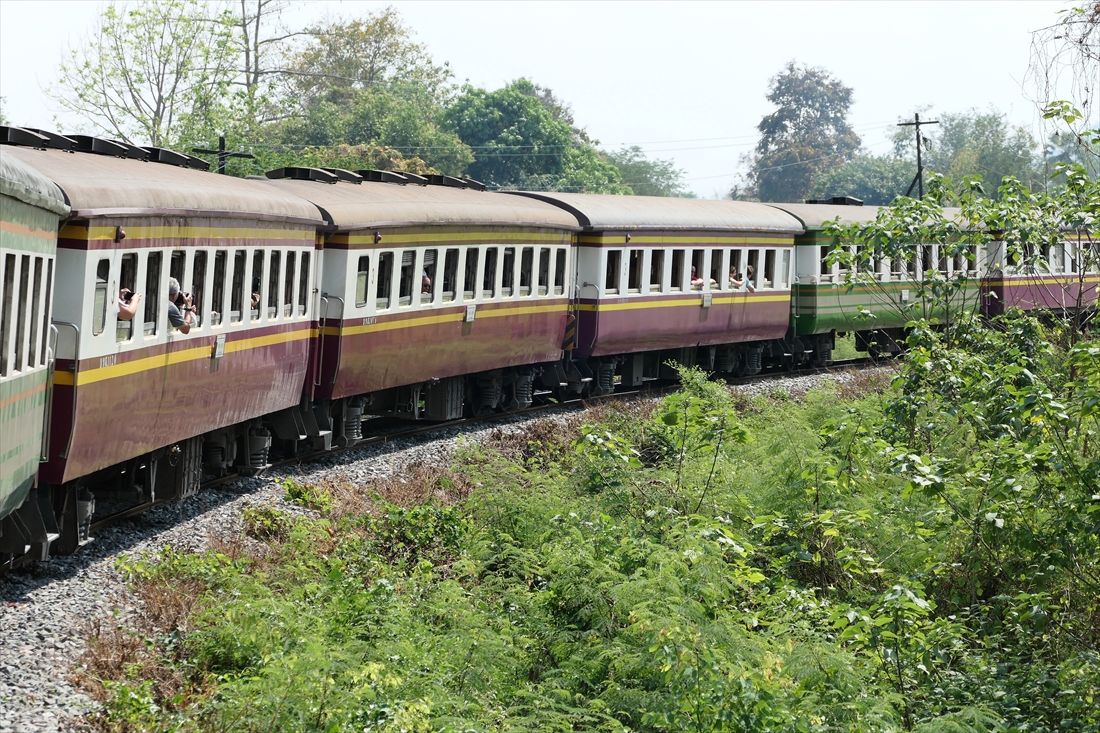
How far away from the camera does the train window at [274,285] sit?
52.9 feet

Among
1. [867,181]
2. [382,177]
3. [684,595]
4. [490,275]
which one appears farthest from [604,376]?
[867,181]

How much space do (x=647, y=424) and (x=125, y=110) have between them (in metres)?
44.6

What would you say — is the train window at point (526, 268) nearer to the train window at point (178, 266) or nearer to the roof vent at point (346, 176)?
the roof vent at point (346, 176)

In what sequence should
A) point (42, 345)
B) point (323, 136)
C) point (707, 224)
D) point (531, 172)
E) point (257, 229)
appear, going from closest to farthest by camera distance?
point (42, 345)
point (257, 229)
point (707, 224)
point (323, 136)
point (531, 172)

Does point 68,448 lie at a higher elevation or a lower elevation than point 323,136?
lower

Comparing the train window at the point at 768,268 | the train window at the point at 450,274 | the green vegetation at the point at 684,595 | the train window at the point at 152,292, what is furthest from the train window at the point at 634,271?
the train window at the point at 152,292

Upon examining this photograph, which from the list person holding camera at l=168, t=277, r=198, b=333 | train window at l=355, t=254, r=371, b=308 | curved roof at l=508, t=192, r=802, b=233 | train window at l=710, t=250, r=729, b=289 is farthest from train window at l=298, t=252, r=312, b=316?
train window at l=710, t=250, r=729, b=289

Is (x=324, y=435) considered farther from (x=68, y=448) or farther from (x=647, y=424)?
(x=68, y=448)

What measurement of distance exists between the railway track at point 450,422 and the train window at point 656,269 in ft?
5.98

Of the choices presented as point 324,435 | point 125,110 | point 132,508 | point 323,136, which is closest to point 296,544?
point 132,508

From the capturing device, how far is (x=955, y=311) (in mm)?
18516

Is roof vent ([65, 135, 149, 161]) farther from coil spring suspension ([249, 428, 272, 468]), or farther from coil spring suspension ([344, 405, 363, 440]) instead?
coil spring suspension ([344, 405, 363, 440])

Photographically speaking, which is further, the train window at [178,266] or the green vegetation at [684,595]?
the train window at [178,266]

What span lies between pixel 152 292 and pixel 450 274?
7.95 m
